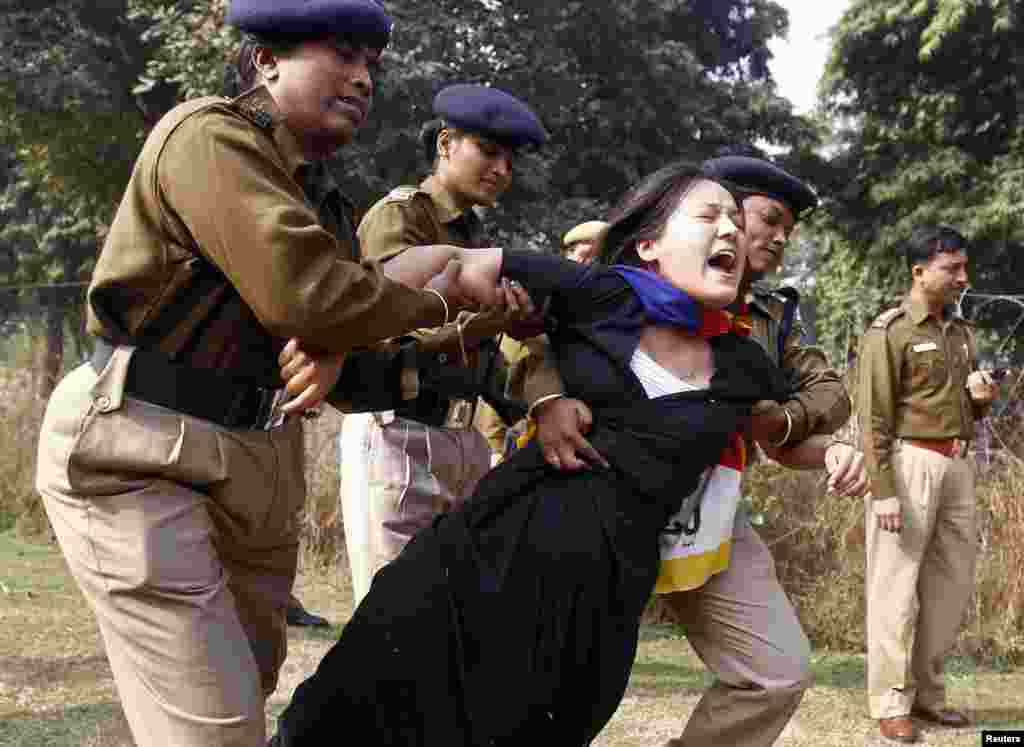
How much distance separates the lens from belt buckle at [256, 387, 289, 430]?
2.50m

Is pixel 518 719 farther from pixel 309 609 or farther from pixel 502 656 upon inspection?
pixel 309 609

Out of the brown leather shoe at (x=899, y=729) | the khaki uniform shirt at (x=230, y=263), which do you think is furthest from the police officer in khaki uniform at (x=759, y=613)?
the brown leather shoe at (x=899, y=729)

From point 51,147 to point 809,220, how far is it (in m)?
11.7

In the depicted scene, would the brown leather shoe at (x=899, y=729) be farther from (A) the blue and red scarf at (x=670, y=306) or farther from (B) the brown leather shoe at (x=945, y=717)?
(A) the blue and red scarf at (x=670, y=306)

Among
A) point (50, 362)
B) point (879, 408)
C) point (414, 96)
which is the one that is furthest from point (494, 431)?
point (414, 96)

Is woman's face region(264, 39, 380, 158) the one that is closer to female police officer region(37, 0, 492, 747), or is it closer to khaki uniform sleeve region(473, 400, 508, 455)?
female police officer region(37, 0, 492, 747)

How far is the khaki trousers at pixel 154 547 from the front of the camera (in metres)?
2.32

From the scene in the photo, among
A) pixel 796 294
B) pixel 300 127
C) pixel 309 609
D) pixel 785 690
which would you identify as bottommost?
pixel 309 609

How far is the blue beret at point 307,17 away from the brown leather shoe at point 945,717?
4599mm

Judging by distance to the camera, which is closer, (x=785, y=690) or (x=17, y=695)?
(x=785, y=690)

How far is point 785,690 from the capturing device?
3.26 metres

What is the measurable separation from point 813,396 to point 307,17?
1.95 m

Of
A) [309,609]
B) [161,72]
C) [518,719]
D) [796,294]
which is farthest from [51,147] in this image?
[518,719]

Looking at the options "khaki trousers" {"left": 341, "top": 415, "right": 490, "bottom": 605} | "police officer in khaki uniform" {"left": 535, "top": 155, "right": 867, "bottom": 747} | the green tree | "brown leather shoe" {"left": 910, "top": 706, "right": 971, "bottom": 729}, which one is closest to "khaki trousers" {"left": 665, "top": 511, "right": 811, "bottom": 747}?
"police officer in khaki uniform" {"left": 535, "top": 155, "right": 867, "bottom": 747}
